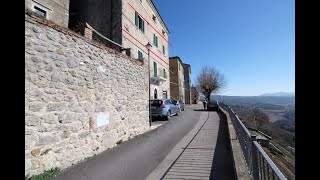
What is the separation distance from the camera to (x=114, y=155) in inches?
265

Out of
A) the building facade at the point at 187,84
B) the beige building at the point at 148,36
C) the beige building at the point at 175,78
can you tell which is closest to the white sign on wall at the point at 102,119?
the beige building at the point at 148,36

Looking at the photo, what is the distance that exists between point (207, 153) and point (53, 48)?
5.58 metres

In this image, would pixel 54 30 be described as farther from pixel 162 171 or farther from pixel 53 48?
pixel 162 171

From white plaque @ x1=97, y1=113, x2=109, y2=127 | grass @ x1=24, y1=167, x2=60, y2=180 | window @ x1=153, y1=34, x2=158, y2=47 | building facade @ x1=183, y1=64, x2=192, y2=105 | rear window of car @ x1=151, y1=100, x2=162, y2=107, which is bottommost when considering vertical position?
grass @ x1=24, y1=167, x2=60, y2=180

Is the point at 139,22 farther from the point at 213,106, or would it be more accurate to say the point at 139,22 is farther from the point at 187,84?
the point at 187,84

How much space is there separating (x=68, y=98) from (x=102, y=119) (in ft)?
5.27

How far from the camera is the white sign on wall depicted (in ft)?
22.9

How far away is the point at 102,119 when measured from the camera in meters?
7.15

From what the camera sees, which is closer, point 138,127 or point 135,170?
point 135,170

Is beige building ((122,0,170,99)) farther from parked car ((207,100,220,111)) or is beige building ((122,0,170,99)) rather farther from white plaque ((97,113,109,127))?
parked car ((207,100,220,111))

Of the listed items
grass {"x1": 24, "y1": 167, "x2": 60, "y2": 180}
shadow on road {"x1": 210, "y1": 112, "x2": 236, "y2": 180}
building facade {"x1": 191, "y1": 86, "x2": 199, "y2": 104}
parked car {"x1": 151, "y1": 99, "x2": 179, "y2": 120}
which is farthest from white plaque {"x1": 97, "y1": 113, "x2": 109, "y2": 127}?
building facade {"x1": 191, "y1": 86, "x2": 199, "y2": 104}

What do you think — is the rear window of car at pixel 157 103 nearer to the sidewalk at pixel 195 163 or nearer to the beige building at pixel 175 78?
the sidewalk at pixel 195 163
